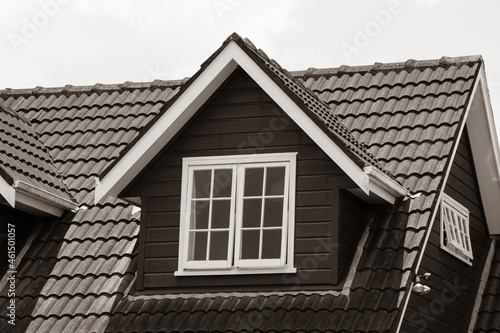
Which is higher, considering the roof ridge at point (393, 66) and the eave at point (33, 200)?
the roof ridge at point (393, 66)

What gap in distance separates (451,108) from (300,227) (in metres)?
3.04

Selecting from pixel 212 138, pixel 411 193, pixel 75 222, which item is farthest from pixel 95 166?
pixel 411 193

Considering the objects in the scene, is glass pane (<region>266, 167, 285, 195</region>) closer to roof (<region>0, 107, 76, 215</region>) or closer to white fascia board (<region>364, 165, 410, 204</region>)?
white fascia board (<region>364, 165, 410, 204</region>)

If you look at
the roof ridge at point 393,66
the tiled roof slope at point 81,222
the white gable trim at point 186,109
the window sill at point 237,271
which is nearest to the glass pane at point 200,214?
the window sill at point 237,271

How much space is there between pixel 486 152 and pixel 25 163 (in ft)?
21.2

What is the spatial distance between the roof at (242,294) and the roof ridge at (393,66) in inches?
1.0

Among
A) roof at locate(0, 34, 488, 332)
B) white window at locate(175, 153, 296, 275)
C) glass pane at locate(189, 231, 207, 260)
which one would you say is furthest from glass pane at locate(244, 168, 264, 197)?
roof at locate(0, 34, 488, 332)

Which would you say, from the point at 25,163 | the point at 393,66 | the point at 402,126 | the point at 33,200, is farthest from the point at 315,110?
the point at 25,163

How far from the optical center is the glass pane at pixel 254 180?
43.4 feet

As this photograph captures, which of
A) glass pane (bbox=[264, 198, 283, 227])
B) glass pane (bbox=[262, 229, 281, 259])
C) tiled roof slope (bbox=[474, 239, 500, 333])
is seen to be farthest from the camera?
tiled roof slope (bbox=[474, 239, 500, 333])

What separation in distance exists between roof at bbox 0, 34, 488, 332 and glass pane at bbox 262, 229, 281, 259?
1.83 ft

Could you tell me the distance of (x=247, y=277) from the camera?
12.9m

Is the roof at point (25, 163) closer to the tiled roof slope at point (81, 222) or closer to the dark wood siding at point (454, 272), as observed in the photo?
the tiled roof slope at point (81, 222)

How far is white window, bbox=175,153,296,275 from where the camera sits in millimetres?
12883
